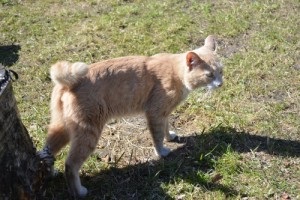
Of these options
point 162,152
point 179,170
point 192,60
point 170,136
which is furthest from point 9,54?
point 179,170

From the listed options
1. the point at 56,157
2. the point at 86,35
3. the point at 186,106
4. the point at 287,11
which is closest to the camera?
the point at 56,157

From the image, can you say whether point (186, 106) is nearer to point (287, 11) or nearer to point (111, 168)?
point (111, 168)

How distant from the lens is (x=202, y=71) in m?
4.00

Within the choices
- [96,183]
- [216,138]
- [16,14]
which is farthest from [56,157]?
[16,14]

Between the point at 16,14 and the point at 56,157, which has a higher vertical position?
the point at 16,14

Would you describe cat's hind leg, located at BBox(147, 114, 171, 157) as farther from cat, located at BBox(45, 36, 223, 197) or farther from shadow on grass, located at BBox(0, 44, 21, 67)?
shadow on grass, located at BBox(0, 44, 21, 67)

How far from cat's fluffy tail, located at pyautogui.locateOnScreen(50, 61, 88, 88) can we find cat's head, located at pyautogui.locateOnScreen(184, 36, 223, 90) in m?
1.04

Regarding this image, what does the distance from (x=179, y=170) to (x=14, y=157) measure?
152 cm

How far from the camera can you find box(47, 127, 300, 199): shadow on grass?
3.71 meters

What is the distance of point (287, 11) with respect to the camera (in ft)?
22.3

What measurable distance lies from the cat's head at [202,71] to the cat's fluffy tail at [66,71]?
1.04m

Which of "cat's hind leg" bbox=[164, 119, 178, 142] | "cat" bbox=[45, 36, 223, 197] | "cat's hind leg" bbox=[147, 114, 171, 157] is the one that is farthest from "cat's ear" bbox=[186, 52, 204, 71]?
"cat's hind leg" bbox=[164, 119, 178, 142]

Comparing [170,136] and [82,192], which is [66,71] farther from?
[170,136]

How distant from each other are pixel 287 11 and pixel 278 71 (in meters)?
1.89
